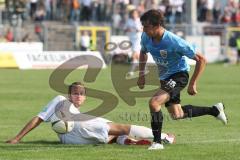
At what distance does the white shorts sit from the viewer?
40.7 feet

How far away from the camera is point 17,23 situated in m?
40.8

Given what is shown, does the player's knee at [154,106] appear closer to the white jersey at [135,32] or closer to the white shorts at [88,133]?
the white shorts at [88,133]

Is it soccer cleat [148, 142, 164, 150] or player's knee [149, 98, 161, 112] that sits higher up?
player's knee [149, 98, 161, 112]

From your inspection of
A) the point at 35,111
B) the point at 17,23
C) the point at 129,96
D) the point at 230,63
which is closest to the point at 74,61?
the point at 17,23

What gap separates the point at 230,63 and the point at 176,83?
30.9 meters

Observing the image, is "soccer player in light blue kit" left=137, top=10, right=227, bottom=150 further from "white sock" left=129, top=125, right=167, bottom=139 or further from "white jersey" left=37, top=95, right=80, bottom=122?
"white jersey" left=37, top=95, right=80, bottom=122

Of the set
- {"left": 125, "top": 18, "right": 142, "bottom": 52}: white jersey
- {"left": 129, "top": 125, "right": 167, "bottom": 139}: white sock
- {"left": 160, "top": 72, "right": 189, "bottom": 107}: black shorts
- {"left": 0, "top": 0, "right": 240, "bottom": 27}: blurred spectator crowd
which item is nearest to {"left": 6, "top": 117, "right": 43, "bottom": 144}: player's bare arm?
{"left": 129, "top": 125, "right": 167, "bottom": 139}: white sock

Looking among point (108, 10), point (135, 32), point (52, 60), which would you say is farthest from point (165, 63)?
point (108, 10)

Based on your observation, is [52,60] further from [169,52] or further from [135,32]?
[169,52]

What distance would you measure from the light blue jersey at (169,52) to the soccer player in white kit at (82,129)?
1038 mm

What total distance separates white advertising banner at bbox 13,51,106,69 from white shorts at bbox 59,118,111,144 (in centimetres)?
2295

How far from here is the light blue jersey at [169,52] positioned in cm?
1227

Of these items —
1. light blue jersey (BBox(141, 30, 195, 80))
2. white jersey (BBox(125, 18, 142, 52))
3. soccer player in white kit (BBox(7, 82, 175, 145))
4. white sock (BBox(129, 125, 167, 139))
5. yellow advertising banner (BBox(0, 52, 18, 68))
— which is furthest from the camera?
yellow advertising banner (BBox(0, 52, 18, 68))

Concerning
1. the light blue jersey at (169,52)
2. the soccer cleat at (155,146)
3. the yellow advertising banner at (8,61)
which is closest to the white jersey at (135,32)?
the yellow advertising banner at (8,61)
